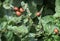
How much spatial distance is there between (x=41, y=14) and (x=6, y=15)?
12.0 inches

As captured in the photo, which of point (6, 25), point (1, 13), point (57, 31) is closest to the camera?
point (57, 31)

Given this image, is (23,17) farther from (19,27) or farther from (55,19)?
(55,19)

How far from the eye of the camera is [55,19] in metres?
1.95

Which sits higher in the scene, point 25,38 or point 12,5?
point 12,5

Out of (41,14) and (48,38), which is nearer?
(48,38)

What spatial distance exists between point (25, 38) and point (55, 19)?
29 centimetres

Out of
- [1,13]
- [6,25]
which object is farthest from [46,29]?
[1,13]

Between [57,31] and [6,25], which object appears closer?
[57,31]

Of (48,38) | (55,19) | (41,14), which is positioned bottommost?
(48,38)

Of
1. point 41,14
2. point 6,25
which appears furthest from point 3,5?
point 41,14

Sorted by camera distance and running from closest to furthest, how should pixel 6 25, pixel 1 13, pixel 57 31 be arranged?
pixel 57 31 < pixel 6 25 < pixel 1 13

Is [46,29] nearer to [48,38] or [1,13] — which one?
[48,38]

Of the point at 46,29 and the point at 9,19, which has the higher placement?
the point at 9,19

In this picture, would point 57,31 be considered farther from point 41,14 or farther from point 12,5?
point 12,5
